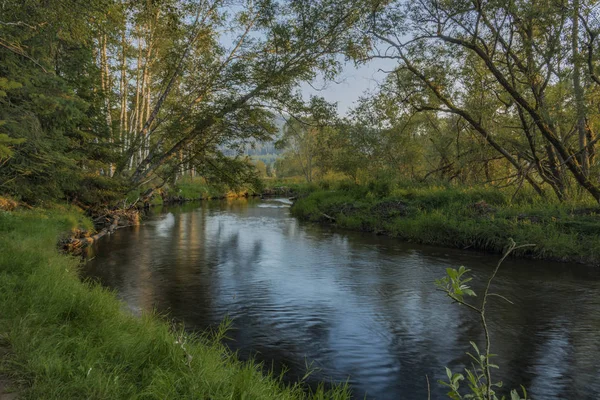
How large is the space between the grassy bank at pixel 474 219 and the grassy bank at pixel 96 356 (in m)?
10.7

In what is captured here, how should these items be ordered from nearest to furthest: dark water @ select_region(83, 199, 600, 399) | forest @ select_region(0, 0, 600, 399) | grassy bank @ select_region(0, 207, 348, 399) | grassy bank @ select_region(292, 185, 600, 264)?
grassy bank @ select_region(0, 207, 348, 399) → dark water @ select_region(83, 199, 600, 399) → forest @ select_region(0, 0, 600, 399) → grassy bank @ select_region(292, 185, 600, 264)

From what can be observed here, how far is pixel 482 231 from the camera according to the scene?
14.1 m

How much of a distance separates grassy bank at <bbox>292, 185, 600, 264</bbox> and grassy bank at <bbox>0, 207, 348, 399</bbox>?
1066 cm

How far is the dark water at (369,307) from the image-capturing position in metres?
5.56

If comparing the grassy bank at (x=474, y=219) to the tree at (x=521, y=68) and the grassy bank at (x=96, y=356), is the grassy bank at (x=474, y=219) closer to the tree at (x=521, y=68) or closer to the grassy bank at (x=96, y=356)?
the tree at (x=521, y=68)

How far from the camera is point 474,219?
A: 15.1 metres

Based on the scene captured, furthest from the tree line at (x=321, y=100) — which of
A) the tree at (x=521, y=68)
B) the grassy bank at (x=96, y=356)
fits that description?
the grassy bank at (x=96, y=356)

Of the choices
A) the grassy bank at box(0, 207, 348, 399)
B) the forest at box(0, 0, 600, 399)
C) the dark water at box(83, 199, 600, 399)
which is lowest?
the dark water at box(83, 199, 600, 399)

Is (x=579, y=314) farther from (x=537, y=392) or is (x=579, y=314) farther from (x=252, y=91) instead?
(x=252, y=91)

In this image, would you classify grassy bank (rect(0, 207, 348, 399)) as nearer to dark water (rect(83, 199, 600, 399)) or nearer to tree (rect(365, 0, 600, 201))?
dark water (rect(83, 199, 600, 399))

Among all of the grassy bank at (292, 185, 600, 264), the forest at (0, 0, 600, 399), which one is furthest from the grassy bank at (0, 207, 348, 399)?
the grassy bank at (292, 185, 600, 264)

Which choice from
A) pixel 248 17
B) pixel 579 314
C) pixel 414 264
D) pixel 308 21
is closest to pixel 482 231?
pixel 414 264

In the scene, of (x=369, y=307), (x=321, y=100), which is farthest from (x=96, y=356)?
(x=321, y=100)

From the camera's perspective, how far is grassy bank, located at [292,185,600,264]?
12.2 m
